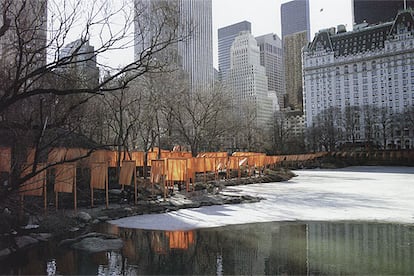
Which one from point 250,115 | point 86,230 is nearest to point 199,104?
point 250,115

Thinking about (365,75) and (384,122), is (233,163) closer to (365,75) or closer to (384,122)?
(384,122)

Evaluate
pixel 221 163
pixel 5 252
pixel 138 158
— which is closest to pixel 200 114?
pixel 221 163

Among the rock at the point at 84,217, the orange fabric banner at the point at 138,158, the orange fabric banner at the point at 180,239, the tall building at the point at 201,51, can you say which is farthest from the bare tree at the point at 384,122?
the orange fabric banner at the point at 180,239

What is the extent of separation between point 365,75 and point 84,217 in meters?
129

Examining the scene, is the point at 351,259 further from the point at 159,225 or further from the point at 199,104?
the point at 199,104

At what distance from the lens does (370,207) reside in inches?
589

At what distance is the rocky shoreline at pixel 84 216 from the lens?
9633mm

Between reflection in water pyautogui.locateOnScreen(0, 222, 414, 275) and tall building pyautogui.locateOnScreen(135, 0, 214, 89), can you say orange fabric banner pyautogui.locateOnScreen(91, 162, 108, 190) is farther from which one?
tall building pyautogui.locateOnScreen(135, 0, 214, 89)

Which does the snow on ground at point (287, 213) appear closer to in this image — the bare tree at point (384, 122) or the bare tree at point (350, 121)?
the bare tree at point (350, 121)

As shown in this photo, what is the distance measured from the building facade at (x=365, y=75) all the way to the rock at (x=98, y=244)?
9650 cm

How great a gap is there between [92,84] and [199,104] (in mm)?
22737

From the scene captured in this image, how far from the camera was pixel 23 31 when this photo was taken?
26.1 feet

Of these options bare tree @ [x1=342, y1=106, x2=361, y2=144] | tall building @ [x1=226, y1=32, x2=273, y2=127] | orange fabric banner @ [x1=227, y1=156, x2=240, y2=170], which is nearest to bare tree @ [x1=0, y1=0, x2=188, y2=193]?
orange fabric banner @ [x1=227, y1=156, x2=240, y2=170]

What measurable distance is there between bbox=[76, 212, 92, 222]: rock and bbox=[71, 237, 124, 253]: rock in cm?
314
